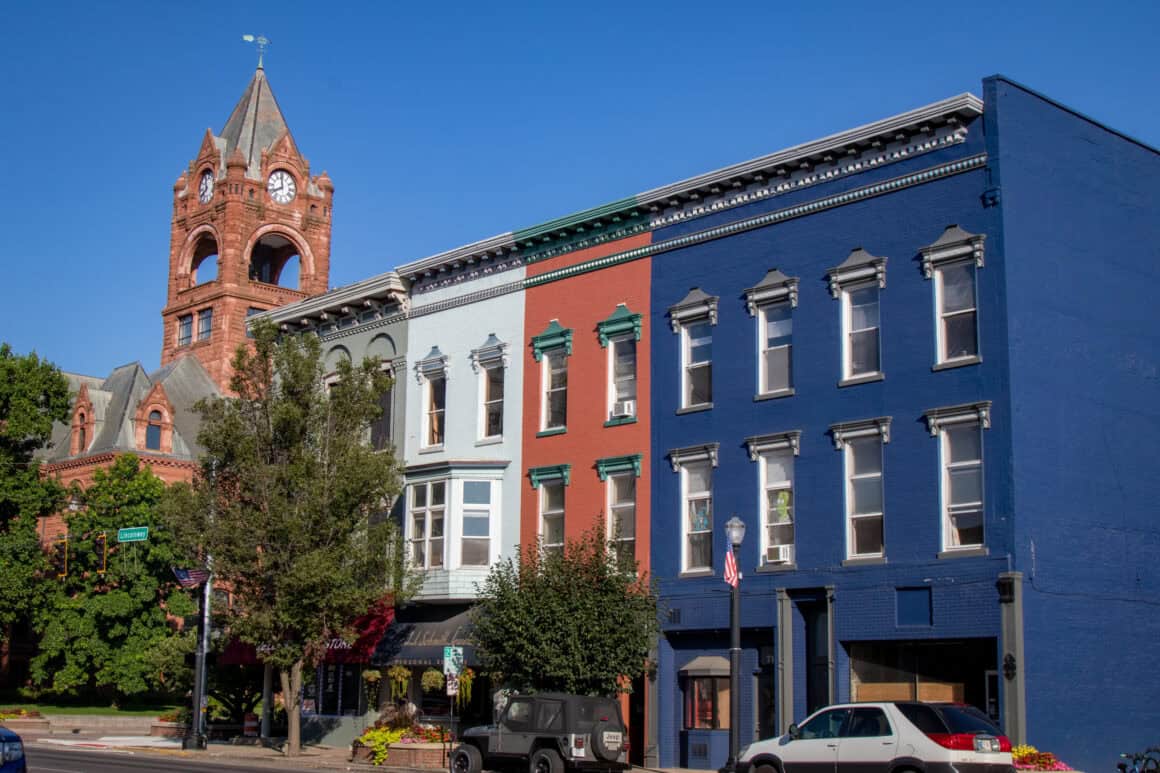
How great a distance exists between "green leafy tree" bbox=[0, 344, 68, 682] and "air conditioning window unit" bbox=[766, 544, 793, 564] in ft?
135

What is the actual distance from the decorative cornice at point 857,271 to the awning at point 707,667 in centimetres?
819

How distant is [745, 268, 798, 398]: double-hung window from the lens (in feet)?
98.7

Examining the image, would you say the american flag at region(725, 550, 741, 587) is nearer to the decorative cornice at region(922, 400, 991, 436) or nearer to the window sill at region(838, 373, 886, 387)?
the decorative cornice at region(922, 400, 991, 436)

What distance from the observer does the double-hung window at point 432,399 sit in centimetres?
3853

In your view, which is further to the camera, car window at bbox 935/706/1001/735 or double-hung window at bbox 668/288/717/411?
double-hung window at bbox 668/288/717/411

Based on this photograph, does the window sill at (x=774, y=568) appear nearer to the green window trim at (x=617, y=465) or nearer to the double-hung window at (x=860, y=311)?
the double-hung window at (x=860, y=311)

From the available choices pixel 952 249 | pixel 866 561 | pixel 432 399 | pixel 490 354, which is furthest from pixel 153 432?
pixel 952 249

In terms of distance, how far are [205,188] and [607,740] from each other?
247 feet

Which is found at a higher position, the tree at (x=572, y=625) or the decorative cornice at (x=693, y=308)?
the decorative cornice at (x=693, y=308)

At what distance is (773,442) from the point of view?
97.6 feet

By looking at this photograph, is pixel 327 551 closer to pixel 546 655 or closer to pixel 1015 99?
pixel 546 655

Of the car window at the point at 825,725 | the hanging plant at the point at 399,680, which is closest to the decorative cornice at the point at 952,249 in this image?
the car window at the point at 825,725

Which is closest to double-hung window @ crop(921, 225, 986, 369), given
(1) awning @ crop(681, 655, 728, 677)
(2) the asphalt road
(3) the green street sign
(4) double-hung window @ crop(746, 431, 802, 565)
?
(4) double-hung window @ crop(746, 431, 802, 565)

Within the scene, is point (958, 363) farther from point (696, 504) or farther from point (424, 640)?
point (424, 640)
